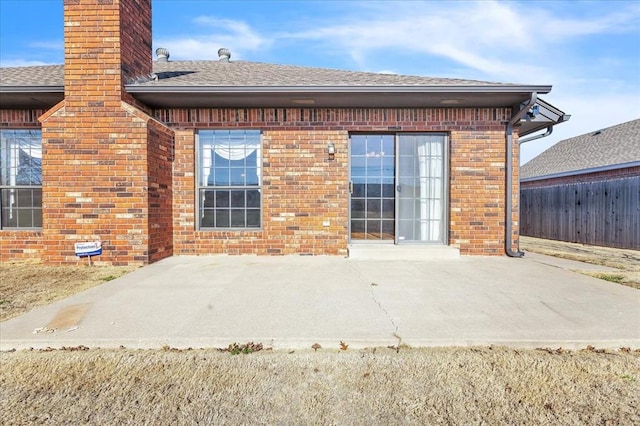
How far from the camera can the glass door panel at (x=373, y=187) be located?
20.8ft

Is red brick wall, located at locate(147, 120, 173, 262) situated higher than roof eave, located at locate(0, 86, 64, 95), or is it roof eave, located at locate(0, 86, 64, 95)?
roof eave, located at locate(0, 86, 64, 95)

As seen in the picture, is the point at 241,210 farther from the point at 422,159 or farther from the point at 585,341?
the point at 585,341

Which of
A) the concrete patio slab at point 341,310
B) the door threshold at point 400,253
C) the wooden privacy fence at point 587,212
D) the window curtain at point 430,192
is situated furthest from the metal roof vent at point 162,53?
the wooden privacy fence at point 587,212

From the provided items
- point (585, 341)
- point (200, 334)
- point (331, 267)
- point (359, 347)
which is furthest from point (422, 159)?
point (200, 334)

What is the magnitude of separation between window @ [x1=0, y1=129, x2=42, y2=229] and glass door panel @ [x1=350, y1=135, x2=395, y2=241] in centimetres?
642

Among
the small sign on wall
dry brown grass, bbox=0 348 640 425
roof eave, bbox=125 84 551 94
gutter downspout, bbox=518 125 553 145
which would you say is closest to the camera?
dry brown grass, bbox=0 348 640 425

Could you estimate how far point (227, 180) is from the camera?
247 inches

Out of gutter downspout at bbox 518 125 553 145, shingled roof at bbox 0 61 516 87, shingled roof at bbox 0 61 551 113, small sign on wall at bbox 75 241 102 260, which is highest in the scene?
shingled roof at bbox 0 61 516 87

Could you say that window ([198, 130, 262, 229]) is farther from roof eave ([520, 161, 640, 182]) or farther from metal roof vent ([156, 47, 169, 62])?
roof eave ([520, 161, 640, 182])

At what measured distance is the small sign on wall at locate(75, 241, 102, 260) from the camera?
16.7 ft

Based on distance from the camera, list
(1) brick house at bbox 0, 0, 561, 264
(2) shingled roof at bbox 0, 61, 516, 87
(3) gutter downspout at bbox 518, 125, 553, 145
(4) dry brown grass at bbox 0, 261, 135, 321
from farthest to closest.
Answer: (3) gutter downspout at bbox 518, 125, 553, 145 → (1) brick house at bbox 0, 0, 561, 264 → (2) shingled roof at bbox 0, 61, 516, 87 → (4) dry brown grass at bbox 0, 261, 135, 321

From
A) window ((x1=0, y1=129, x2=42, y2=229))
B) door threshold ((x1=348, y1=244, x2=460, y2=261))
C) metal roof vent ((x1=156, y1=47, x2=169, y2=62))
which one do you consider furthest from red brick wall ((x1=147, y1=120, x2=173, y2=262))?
metal roof vent ((x1=156, y1=47, x2=169, y2=62))

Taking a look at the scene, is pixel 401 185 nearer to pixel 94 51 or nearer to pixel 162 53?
pixel 94 51

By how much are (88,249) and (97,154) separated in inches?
63.3
